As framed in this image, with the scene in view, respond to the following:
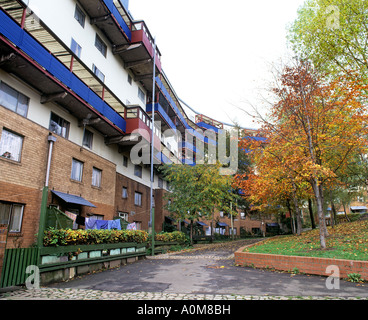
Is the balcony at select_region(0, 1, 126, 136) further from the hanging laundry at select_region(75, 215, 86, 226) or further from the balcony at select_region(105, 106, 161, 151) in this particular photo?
the hanging laundry at select_region(75, 215, 86, 226)

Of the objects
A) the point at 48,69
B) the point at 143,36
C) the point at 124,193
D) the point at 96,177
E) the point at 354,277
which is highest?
the point at 143,36

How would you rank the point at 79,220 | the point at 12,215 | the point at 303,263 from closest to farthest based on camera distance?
1. the point at 303,263
2. the point at 12,215
3. the point at 79,220

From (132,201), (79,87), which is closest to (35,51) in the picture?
(79,87)

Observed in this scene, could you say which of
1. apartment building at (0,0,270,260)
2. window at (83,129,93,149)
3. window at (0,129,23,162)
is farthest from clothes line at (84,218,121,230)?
window at (0,129,23,162)

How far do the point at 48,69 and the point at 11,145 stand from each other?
4004 millimetres

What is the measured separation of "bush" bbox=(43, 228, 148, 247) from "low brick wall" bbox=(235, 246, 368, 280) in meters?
5.67

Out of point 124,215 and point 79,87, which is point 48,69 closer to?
point 79,87

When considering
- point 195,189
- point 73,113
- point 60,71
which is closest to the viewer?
point 60,71

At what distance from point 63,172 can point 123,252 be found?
5.74 m

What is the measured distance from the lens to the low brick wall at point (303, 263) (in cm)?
760

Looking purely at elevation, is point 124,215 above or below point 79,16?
below

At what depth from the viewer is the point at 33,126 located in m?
13.1

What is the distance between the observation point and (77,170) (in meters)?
16.7
